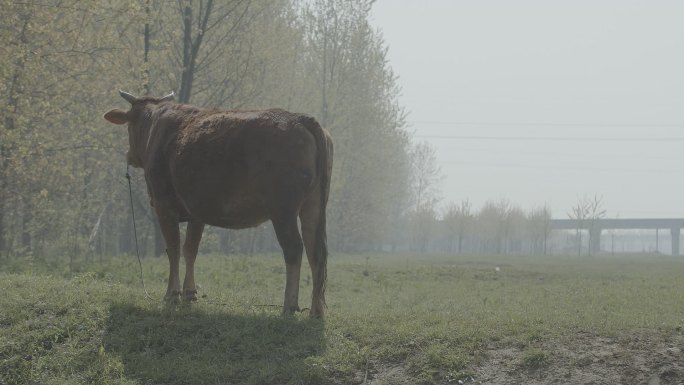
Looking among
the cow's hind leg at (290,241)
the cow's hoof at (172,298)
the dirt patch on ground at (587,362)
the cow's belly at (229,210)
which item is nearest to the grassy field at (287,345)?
the dirt patch on ground at (587,362)

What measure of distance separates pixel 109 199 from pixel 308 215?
21891 mm

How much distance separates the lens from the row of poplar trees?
18938 mm

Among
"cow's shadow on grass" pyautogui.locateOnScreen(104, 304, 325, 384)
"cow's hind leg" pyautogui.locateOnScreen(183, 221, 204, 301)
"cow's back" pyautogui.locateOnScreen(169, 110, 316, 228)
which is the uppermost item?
"cow's back" pyautogui.locateOnScreen(169, 110, 316, 228)

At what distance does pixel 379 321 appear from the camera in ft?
30.1

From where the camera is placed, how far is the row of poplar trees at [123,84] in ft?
62.1

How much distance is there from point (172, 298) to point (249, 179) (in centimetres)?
234

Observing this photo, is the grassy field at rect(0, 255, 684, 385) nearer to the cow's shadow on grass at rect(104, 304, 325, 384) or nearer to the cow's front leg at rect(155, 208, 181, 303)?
the cow's shadow on grass at rect(104, 304, 325, 384)

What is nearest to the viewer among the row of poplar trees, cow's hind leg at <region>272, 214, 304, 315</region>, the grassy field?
the grassy field

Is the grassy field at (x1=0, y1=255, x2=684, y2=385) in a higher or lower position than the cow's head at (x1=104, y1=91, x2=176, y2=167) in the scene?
lower

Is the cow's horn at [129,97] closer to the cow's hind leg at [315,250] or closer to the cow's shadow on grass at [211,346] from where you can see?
the cow's shadow on grass at [211,346]

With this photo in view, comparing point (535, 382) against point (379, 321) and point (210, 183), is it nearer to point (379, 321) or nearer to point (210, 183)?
point (379, 321)

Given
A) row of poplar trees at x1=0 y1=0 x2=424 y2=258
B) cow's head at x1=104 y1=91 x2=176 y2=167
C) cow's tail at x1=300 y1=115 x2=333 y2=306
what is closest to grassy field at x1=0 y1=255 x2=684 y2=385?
cow's tail at x1=300 y1=115 x2=333 y2=306

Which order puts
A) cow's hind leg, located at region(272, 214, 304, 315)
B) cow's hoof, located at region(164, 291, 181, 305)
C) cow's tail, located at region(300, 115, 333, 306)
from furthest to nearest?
cow's hoof, located at region(164, 291, 181, 305) → cow's tail, located at region(300, 115, 333, 306) → cow's hind leg, located at region(272, 214, 304, 315)

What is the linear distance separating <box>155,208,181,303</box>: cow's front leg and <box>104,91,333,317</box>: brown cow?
0.02 m
